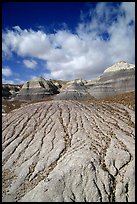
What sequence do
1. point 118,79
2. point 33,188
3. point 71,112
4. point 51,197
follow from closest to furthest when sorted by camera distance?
1. point 51,197
2. point 33,188
3. point 71,112
4. point 118,79

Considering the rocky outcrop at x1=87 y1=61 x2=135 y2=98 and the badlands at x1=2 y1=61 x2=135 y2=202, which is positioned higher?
the rocky outcrop at x1=87 y1=61 x2=135 y2=98

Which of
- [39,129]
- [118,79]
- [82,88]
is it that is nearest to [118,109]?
[39,129]

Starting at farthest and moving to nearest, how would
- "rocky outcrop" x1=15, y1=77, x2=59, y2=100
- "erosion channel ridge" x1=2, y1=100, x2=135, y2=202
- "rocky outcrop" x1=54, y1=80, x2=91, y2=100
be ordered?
"rocky outcrop" x1=15, y1=77, x2=59, y2=100, "rocky outcrop" x1=54, y1=80, x2=91, y2=100, "erosion channel ridge" x1=2, y1=100, x2=135, y2=202

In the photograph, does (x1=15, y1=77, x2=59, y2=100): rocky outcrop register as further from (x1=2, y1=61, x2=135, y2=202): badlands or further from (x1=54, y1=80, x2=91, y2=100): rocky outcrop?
(x1=2, y1=61, x2=135, y2=202): badlands

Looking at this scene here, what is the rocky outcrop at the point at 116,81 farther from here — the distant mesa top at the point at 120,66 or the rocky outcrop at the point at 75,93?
the rocky outcrop at the point at 75,93

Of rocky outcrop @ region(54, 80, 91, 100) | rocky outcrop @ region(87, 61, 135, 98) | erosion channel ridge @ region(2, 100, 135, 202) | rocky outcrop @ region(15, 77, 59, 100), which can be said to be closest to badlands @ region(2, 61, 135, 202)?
erosion channel ridge @ region(2, 100, 135, 202)

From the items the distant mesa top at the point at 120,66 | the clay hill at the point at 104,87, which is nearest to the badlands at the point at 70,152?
the clay hill at the point at 104,87

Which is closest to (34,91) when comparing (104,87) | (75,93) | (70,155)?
(75,93)

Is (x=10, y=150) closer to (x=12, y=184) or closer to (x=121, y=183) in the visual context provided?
(x=12, y=184)
